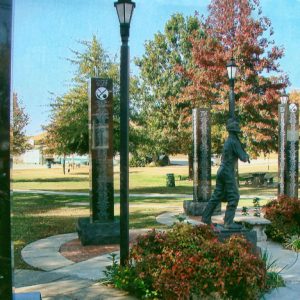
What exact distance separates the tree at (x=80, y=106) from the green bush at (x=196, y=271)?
1883cm

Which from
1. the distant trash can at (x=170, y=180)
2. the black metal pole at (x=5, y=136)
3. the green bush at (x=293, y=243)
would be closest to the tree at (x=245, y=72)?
the distant trash can at (x=170, y=180)

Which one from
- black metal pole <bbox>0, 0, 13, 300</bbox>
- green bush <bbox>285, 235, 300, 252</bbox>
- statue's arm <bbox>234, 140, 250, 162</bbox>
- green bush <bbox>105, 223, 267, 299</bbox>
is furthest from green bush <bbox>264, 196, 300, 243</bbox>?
black metal pole <bbox>0, 0, 13, 300</bbox>

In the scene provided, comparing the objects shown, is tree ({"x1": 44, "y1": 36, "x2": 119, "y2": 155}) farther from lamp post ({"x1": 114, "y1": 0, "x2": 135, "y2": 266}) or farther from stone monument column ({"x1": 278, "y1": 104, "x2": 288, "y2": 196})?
lamp post ({"x1": 114, "y1": 0, "x2": 135, "y2": 266})

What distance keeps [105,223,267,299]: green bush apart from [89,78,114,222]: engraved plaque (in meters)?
4.11

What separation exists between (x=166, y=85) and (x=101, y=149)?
2580 cm

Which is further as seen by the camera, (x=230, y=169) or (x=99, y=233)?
(x=99, y=233)

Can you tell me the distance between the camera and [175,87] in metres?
34.8

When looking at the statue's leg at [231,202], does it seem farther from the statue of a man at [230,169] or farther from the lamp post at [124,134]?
the lamp post at [124,134]

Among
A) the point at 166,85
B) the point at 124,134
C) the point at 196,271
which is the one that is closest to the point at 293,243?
the point at 196,271

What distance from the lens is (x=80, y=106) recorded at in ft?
86.4

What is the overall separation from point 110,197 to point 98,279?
3.55m

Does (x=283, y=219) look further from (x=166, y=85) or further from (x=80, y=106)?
(x=166, y=85)

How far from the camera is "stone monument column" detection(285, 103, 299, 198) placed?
1461cm

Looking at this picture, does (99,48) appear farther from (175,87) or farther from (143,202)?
(143,202)
